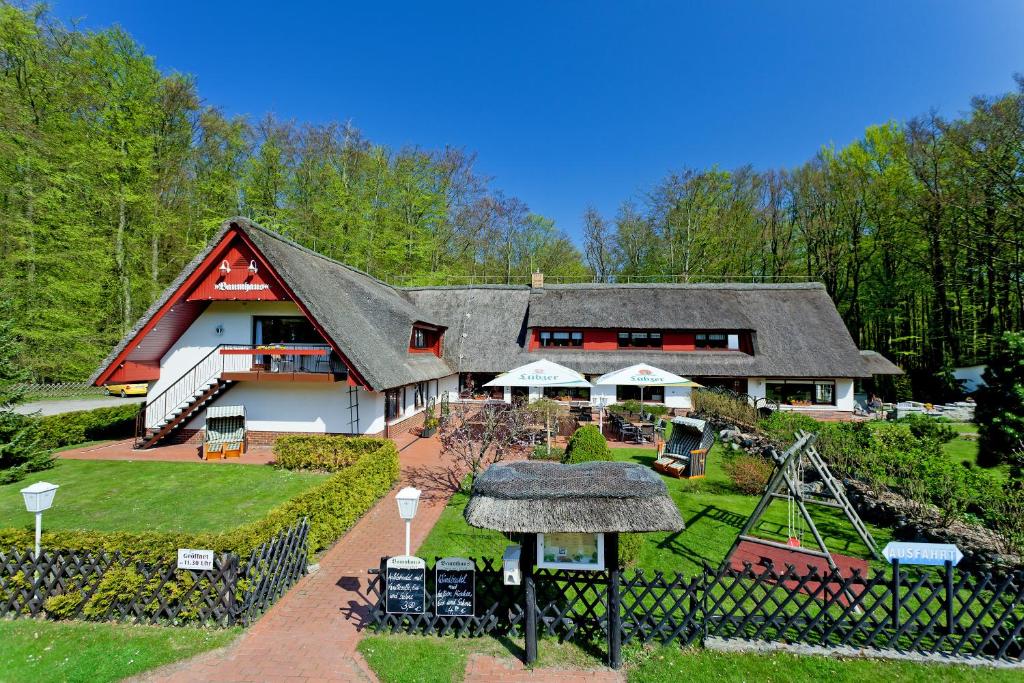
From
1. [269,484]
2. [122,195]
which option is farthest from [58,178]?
[269,484]

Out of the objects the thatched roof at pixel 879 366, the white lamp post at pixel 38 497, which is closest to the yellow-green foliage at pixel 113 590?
the white lamp post at pixel 38 497

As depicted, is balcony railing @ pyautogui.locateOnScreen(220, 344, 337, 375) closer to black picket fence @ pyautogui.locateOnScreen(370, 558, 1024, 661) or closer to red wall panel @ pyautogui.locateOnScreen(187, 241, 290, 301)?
red wall panel @ pyautogui.locateOnScreen(187, 241, 290, 301)

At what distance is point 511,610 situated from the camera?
601 centimetres

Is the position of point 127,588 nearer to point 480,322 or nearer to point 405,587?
point 405,587

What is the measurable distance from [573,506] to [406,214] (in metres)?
32.0

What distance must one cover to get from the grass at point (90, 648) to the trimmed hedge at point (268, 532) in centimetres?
94

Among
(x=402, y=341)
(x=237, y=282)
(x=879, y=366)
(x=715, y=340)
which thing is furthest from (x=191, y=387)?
(x=879, y=366)

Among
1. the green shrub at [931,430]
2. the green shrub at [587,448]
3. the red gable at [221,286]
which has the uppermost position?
the red gable at [221,286]

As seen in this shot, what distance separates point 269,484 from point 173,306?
7.81 m

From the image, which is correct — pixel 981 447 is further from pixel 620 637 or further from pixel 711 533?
pixel 620 637

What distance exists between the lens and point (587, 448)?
32.9ft

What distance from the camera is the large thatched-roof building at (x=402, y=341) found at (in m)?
15.0

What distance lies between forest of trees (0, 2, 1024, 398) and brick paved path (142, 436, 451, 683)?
24.3 m

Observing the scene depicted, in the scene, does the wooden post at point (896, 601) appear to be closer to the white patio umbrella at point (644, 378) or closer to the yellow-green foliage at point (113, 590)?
the white patio umbrella at point (644, 378)
